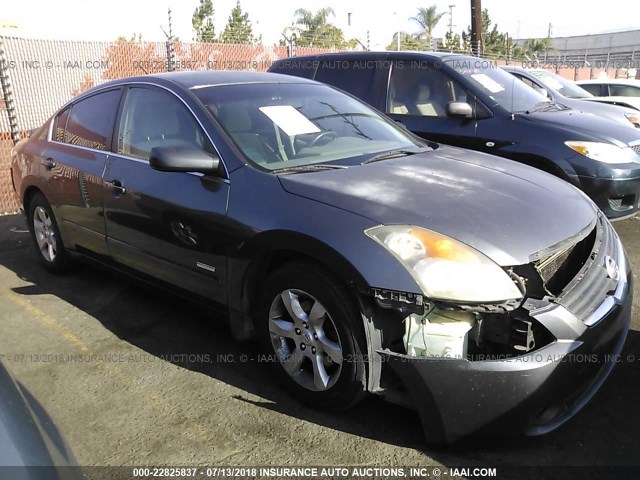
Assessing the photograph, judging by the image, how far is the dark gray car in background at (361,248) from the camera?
229 cm

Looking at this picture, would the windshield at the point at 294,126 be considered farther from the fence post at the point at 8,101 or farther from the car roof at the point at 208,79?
the fence post at the point at 8,101

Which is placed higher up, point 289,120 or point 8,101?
point 8,101

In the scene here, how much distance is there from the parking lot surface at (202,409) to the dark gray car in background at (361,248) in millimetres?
171

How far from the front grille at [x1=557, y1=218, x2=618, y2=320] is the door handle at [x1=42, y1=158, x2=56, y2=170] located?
3.86 m

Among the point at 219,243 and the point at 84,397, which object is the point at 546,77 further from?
the point at 84,397

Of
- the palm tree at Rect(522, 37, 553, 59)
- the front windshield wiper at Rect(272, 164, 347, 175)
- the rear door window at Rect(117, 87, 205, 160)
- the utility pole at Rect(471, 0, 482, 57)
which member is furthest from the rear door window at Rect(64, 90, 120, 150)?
the palm tree at Rect(522, 37, 553, 59)

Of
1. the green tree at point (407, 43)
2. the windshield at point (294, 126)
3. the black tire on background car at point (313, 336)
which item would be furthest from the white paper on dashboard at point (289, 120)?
the green tree at point (407, 43)

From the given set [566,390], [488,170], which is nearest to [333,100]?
[488,170]

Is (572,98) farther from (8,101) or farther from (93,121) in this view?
(8,101)

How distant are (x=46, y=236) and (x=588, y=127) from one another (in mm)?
4952

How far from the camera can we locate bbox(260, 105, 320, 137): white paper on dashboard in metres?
3.35

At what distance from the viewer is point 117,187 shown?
3.67 m

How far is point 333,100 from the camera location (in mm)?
3867

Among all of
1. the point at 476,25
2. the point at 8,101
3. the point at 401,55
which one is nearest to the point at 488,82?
the point at 401,55
